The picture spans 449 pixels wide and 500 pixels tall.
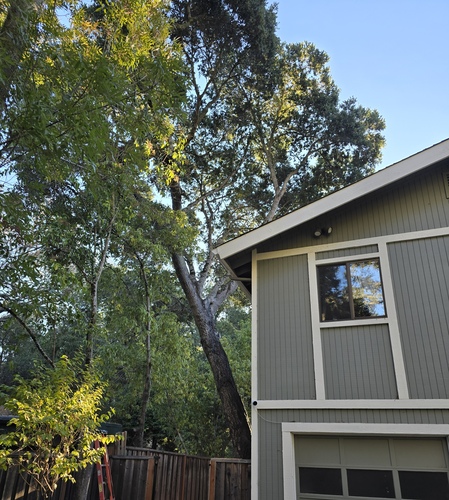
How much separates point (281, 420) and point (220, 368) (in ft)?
10.5

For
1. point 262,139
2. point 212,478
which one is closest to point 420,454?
point 212,478

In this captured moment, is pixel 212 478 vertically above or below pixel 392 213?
below

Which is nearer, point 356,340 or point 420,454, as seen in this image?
point 420,454

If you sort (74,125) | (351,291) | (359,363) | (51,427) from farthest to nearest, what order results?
(351,291), (359,363), (51,427), (74,125)

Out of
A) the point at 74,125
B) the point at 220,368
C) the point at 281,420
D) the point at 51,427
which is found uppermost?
the point at 74,125

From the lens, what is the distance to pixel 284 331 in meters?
5.79

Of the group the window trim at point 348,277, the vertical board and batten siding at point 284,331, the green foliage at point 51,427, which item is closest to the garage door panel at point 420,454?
the vertical board and batten siding at point 284,331

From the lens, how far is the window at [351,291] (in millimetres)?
5512

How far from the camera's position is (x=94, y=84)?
381 centimetres

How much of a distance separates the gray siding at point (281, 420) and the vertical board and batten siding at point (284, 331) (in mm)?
258

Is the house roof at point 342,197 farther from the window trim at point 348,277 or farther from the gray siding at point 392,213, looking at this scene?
the window trim at point 348,277

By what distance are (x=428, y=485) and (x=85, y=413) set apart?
421 cm

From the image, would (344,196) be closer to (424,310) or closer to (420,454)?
(424,310)

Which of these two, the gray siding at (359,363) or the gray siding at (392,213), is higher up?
the gray siding at (392,213)
